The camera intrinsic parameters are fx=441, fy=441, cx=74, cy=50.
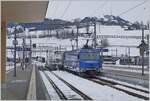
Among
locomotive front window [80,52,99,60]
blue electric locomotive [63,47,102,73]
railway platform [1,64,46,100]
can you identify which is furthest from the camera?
locomotive front window [80,52,99,60]

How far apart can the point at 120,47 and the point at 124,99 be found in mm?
121304

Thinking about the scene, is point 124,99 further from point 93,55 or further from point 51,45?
point 51,45

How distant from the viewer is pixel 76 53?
48.3 metres

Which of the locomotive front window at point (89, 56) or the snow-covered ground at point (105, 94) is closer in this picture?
the snow-covered ground at point (105, 94)

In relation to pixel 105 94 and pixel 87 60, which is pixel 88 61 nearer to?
pixel 87 60

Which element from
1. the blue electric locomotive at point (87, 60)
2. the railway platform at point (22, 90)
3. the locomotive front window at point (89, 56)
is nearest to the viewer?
the railway platform at point (22, 90)

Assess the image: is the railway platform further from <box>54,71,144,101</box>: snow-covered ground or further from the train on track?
the train on track

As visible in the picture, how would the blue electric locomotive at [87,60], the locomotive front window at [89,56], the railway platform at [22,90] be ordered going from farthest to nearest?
the locomotive front window at [89,56]
the blue electric locomotive at [87,60]
the railway platform at [22,90]

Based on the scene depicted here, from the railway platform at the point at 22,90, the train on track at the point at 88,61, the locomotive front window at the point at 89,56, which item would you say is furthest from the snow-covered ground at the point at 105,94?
the locomotive front window at the point at 89,56

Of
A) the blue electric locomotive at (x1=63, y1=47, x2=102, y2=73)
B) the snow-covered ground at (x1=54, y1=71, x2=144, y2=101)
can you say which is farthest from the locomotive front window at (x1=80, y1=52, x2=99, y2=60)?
the snow-covered ground at (x1=54, y1=71, x2=144, y2=101)

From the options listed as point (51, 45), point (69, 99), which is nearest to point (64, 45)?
point (51, 45)

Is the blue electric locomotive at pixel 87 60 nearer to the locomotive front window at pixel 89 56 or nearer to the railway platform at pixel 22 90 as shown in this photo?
the locomotive front window at pixel 89 56

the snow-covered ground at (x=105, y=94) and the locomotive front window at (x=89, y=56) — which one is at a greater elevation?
the locomotive front window at (x=89, y=56)

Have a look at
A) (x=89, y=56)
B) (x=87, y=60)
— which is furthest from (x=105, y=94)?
(x=89, y=56)
